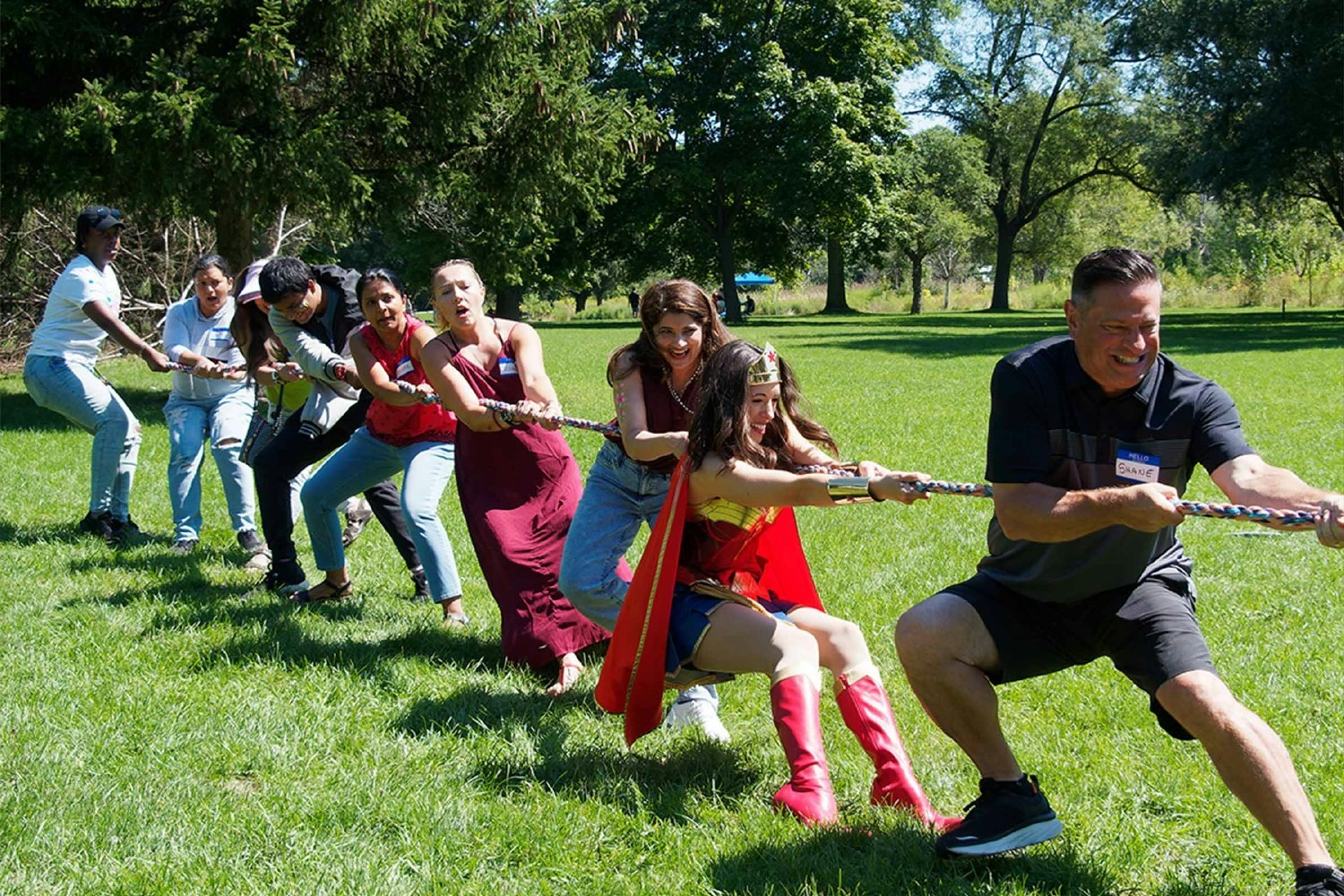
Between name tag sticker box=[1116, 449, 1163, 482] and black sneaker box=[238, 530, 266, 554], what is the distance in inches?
232

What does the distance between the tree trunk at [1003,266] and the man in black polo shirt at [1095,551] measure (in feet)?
184

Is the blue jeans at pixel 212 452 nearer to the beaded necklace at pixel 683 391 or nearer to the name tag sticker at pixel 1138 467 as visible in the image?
the beaded necklace at pixel 683 391

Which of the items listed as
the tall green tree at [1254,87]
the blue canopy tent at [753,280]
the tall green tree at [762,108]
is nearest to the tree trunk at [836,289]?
the tall green tree at [762,108]

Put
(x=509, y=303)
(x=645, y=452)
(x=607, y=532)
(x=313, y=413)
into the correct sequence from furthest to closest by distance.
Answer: (x=509, y=303), (x=313, y=413), (x=607, y=532), (x=645, y=452)

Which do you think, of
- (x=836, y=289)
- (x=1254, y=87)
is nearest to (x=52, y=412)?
(x=1254, y=87)

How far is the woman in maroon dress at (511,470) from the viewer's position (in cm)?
558

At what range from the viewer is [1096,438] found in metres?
3.54

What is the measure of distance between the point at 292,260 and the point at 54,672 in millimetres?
2430

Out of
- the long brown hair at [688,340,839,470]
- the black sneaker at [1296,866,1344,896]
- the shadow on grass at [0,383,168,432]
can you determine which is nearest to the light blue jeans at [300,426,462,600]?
the long brown hair at [688,340,839,470]

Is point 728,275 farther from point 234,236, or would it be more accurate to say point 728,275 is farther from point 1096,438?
point 1096,438

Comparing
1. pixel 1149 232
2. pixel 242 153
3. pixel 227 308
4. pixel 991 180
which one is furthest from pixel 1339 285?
pixel 227 308

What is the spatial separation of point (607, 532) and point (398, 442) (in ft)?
6.13

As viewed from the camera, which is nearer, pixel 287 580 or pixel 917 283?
pixel 287 580

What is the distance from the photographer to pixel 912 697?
5102 millimetres
